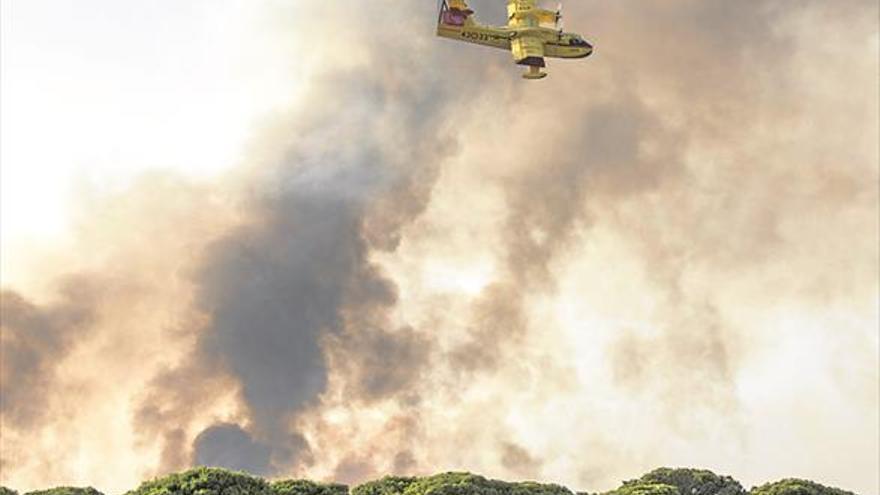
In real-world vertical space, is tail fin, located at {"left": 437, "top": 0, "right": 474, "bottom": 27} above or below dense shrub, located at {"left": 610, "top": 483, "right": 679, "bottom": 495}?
above

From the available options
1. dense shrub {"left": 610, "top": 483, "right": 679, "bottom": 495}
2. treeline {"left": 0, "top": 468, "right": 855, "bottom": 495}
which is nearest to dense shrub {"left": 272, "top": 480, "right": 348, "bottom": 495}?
treeline {"left": 0, "top": 468, "right": 855, "bottom": 495}

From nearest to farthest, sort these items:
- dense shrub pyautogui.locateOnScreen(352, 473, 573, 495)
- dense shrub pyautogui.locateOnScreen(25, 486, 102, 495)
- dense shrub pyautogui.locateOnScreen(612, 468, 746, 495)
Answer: dense shrub pyautogui.locateOnScreen(352, 473, 573, 495)
dense shrub pyautogui.locateOnScreen(25, 486, 102, 495)
dense shrub pyautogui.locateOnScreen(612, 468, 746, 495)

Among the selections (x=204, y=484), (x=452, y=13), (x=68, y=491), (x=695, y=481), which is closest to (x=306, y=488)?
(x=204, y=484)

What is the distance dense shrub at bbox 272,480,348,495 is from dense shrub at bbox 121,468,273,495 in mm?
6400

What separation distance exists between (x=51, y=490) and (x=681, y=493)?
139ft

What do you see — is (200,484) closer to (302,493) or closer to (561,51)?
(302,493)

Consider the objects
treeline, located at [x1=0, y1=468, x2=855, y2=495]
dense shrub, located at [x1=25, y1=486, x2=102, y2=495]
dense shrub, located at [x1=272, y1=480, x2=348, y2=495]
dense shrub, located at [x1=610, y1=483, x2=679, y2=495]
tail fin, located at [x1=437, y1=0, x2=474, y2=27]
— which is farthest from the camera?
tail fin, located at [x1=437, y1=0, x2=474, y2=27]

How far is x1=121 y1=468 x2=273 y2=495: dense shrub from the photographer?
6338 centimetres

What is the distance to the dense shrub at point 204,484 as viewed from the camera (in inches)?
2495

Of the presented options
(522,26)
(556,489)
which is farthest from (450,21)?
(556,489)

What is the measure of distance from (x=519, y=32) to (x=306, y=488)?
45.4 m

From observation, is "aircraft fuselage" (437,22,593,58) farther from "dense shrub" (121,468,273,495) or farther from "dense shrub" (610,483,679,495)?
"dense shrub" (121,468,273,495)

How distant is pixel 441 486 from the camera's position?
233 feet

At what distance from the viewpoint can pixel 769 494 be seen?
7625 cm
